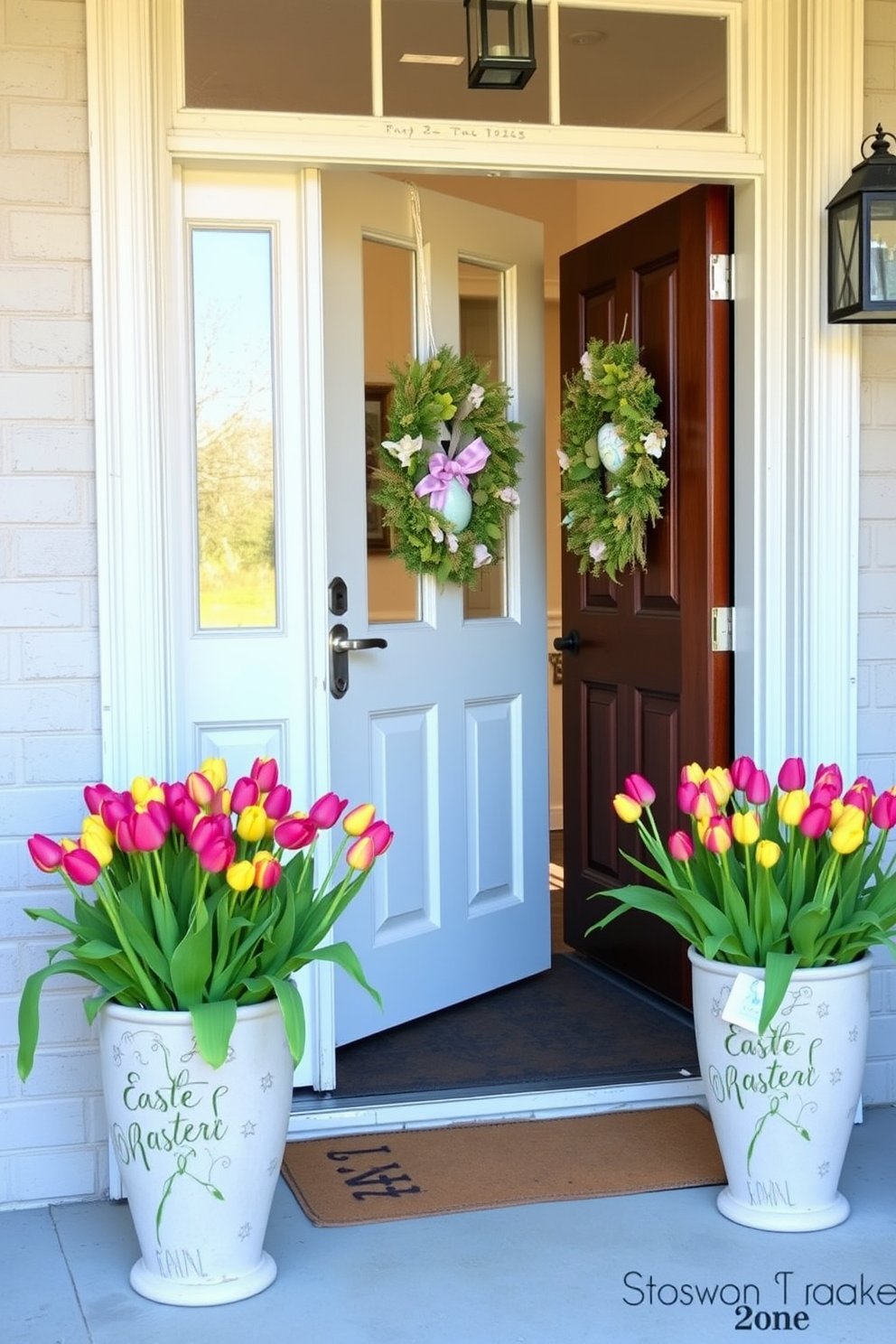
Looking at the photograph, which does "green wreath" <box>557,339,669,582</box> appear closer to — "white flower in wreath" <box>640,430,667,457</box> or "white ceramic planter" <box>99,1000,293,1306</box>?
"white flower in wreath" <box>640,430,667,457</box>

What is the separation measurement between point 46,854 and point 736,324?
6.29 ft

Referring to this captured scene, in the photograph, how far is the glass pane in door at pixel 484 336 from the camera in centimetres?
385

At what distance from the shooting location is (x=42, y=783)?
109 inches

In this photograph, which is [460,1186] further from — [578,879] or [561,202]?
[561,202]

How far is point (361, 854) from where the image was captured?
7.88ft

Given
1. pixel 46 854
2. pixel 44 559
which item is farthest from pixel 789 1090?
pixel 44 559

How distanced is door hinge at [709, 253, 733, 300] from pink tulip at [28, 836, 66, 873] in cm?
195

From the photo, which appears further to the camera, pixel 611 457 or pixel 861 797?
pixel 611 457

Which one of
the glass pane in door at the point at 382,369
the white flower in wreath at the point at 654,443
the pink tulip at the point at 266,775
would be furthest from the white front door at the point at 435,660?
the pink tulip at the point at 266,775

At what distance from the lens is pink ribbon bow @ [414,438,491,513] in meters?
3.61

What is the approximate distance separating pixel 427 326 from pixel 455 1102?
184cm

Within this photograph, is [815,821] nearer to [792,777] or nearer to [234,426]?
[792,777]

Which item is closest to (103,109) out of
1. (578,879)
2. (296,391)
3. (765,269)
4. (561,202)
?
(296,391)

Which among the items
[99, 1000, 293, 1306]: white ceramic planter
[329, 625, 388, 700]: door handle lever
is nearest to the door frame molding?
[329, 625, 388, 700]: door handle lever
